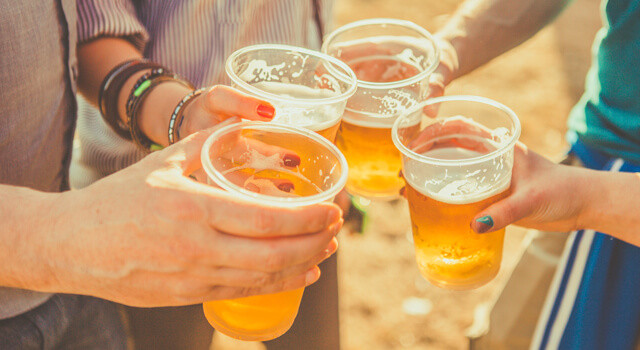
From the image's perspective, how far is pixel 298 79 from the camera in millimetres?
1617

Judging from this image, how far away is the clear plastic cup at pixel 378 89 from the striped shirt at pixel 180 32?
17.2 inches

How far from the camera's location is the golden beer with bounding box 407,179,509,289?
1469 mm

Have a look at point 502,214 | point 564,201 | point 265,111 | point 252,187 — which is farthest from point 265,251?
point 564,201

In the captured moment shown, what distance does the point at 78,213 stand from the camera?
1.13 m

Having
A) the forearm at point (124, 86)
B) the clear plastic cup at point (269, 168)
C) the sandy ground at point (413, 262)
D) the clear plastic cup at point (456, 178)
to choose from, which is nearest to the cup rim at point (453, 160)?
the clear plastic cup at point (456, 178)

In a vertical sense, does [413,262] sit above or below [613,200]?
below

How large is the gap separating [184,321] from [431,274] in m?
0.89

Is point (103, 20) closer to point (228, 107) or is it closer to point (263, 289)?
point (228, 107)

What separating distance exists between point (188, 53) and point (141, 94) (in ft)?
1.11

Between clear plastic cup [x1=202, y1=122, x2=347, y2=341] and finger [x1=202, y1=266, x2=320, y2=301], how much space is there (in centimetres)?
10

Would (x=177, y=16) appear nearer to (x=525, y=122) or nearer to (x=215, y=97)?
(x=215, y=97)

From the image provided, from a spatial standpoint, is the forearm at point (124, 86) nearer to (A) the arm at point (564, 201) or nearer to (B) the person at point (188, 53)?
(B) the person at point (188, 53)

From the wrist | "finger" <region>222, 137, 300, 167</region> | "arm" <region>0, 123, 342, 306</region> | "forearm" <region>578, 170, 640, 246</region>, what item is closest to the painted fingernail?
"finger" <region>222, 137, 300, 167</region>

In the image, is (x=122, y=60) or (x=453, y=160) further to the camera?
(x=122, y=60)
